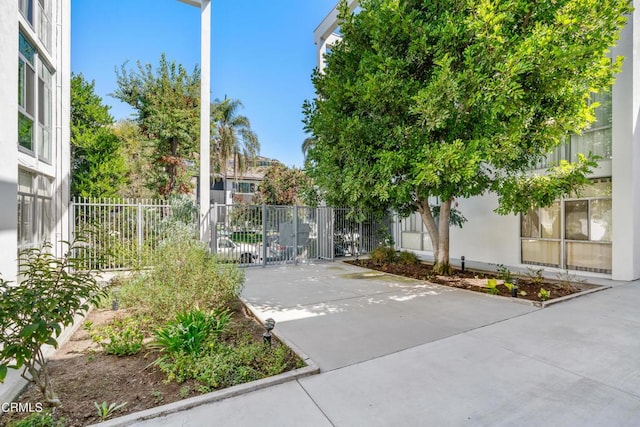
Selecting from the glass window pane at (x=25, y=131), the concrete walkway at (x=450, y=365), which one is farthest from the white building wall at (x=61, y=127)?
the concrete walkway at (x=450, y=365)

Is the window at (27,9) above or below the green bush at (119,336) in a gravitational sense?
above

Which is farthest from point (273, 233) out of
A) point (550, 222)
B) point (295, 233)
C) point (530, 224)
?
point (550, 222)

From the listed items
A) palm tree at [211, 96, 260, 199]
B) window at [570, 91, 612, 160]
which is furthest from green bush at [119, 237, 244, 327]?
palm tree at [211, 96, 260, 199]

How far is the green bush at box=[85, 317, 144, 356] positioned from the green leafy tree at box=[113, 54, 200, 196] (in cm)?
1175

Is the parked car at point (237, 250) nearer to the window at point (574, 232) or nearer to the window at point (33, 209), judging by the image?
the window at point (33, 209)

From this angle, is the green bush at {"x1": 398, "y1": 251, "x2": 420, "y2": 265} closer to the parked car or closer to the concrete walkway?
the concrete walkway

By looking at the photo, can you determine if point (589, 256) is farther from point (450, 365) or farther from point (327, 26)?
point (327, 26)

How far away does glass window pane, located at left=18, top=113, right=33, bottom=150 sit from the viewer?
6652 millimetres

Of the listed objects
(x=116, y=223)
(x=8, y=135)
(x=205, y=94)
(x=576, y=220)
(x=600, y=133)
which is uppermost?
(x=205, y=94)

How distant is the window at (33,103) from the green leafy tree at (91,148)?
2767 mm

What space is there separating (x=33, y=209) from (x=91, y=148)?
4825 millimetres

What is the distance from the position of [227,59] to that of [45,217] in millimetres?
13717

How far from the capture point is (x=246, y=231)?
11.0 meters

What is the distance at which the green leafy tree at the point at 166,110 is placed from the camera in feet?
48.8
